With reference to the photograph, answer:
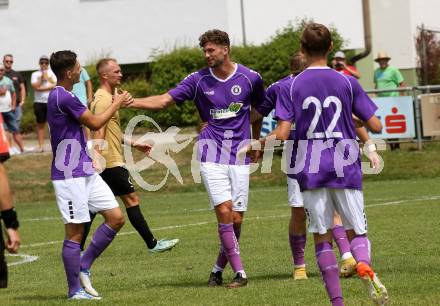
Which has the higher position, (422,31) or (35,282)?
(422,31)

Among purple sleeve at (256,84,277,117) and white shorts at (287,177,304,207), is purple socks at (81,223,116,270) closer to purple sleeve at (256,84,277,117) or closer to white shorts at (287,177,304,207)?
white shorts at (287,177,304,207)

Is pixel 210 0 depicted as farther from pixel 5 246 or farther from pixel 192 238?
pixel 5 246

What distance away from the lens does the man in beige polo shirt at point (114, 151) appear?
12570 mm

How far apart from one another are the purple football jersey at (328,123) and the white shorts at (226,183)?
2.38 meters


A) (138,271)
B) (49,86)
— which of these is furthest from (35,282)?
(49,86)

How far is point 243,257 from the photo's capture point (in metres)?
12.8

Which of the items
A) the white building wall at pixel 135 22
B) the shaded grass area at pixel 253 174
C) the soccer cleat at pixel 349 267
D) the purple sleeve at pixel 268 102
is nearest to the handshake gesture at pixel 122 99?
the purple sleeve at pixel 268 102

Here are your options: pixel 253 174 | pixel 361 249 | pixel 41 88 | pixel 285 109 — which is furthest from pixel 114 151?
pixel 41 88

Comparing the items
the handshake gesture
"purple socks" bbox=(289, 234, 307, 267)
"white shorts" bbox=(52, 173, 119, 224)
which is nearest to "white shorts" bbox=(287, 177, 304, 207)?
"purple socks" bbox=(289, 234, 307, 267)

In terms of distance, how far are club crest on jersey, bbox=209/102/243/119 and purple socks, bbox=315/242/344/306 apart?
104 inches

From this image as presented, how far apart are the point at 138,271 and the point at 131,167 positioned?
12.3 m

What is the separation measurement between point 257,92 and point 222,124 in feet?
1.47

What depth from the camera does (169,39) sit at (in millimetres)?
35250

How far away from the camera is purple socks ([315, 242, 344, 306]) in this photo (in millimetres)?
8242
